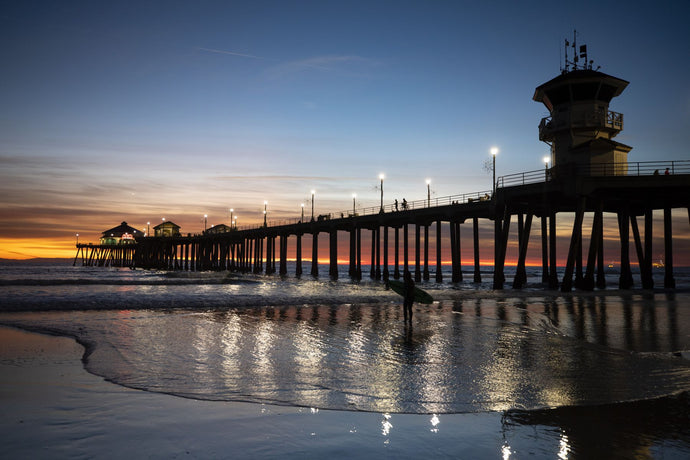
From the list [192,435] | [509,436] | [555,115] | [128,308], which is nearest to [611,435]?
[509,436]

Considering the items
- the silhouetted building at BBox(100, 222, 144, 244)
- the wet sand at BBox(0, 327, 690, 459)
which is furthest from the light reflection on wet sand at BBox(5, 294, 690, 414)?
the silhouetted building at BBox(100, 222, 144, 244)

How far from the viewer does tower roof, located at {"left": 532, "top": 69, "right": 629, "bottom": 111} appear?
3136cm

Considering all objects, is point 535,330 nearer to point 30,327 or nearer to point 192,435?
point 192,435

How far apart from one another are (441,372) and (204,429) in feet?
13.6

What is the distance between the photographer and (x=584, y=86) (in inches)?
1252

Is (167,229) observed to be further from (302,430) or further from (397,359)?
(302,430)

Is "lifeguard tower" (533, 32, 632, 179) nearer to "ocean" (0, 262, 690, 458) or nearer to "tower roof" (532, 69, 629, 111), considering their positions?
"tower roof" (532, 69, 629, 111)

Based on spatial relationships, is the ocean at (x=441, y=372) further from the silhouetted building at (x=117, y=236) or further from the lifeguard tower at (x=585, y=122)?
the silhouetted building at (x=117, y=236)

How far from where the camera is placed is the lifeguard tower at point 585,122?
3033cm

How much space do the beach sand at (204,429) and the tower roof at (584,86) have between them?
109 ft

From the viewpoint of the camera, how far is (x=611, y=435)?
4.50m

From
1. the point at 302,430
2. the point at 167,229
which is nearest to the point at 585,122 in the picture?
the point at 302,430

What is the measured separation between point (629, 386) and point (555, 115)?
31206 mm

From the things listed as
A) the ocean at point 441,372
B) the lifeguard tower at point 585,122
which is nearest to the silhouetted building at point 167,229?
the lifeguard tower at point 585,122
